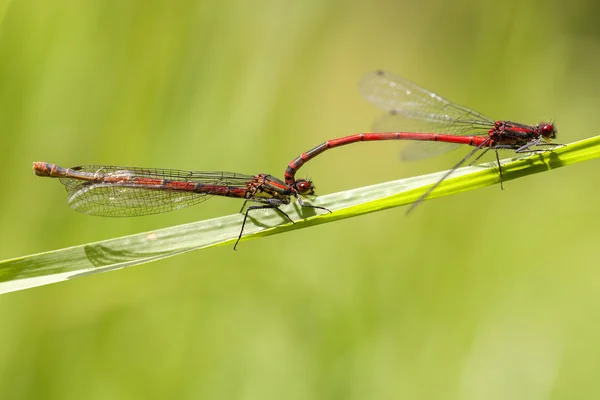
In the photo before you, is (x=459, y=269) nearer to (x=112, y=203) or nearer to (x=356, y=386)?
(x=356, y=386)

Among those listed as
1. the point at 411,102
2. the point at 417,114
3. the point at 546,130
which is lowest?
the point at 546,130

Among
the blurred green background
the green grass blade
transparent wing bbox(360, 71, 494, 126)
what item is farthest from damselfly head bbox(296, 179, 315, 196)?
transparent wing bbox(360, 71, 494, 126)

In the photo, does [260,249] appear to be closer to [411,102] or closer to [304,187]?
[304,187]

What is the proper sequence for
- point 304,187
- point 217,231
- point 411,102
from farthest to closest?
1. point 411,102
2. point 304,187
3. point 217,231

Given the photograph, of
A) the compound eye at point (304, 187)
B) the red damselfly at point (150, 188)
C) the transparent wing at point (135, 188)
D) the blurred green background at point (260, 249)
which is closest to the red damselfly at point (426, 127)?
the compound eye at point (304, 187)

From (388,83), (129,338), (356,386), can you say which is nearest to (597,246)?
(388,83)

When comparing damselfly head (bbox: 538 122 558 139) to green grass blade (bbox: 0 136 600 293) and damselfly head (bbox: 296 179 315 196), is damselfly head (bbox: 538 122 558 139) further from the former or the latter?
damselfly head (bbox: 296 179 315 196)

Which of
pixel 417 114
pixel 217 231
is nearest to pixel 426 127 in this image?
pixel 417 114
